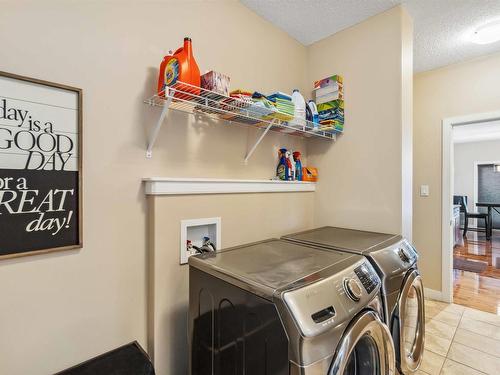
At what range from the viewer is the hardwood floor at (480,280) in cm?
270

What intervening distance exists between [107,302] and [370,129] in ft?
6.39

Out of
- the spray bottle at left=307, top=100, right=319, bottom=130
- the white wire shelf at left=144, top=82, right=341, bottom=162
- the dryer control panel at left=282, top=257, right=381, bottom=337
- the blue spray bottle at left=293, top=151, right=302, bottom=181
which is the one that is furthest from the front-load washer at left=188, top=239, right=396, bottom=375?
the spray bottle at left=307, top=100, right=319, bottom=130

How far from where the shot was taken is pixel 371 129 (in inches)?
74.6

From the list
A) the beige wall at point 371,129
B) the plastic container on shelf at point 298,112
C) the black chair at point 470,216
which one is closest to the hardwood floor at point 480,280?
the black chair at point 470,216

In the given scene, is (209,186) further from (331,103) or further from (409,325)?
(409,325)

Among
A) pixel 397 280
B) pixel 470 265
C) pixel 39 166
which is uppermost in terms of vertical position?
pixel 39 166

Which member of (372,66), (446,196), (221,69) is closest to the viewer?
(221,69)

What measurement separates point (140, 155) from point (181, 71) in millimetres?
444

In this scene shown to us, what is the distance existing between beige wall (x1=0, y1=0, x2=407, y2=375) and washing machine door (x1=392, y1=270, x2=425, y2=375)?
0.44m

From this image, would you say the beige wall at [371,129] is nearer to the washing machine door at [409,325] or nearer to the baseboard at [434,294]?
the washing machine door at [409,325]

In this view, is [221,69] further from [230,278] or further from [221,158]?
[230,278]

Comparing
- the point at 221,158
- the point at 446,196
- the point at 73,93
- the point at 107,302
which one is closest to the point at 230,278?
the point at 107,302

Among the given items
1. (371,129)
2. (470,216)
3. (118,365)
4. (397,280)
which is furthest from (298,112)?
(470,216)

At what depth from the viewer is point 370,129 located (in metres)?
1.90
